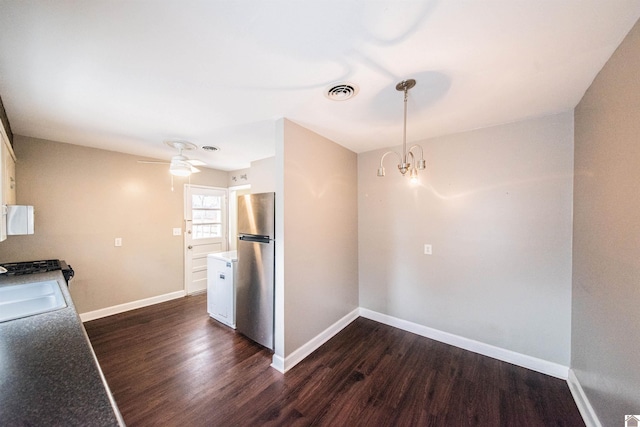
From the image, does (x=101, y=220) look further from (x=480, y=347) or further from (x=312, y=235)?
(x=480, y=347)

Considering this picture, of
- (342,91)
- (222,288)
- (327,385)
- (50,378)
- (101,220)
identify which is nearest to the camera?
(50,378)

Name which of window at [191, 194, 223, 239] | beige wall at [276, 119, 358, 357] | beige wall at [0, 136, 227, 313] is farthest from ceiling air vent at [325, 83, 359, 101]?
window at [191, 194, 223, 239]

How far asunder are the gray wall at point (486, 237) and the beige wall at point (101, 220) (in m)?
3.48

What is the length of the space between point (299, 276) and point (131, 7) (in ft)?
7.13

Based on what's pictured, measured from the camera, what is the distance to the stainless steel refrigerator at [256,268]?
7.91 feet

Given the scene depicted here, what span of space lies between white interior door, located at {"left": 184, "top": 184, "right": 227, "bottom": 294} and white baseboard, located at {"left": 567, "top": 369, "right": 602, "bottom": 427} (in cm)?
498

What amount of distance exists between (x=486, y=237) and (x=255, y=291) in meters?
2.59

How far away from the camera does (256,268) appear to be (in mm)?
2578

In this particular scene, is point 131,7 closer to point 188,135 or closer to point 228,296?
point 188,135

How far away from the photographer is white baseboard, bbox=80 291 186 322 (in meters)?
3.17

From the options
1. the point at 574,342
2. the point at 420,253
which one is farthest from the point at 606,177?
the point at 420,253

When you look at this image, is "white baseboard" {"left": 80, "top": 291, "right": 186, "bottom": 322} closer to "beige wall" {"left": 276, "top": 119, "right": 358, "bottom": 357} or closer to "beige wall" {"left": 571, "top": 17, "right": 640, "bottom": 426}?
"beige wall" {"left": 276, "top": 119, "right": 358, "bottom": 357}

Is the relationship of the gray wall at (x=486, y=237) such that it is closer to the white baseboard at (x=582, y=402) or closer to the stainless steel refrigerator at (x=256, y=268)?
the white baseboard at (x=582, y=402)

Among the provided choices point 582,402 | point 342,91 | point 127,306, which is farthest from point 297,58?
point 127,306
